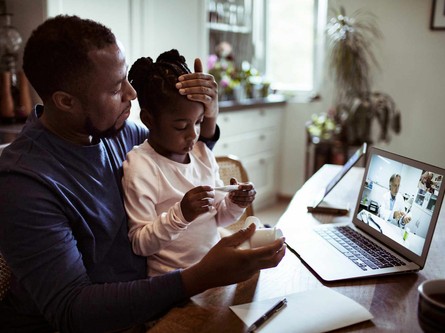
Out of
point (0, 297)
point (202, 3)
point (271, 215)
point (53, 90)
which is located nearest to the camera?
point (53, 90)

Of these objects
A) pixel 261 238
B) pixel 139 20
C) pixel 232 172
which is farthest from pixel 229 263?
pixel 139 20

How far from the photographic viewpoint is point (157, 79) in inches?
46.3

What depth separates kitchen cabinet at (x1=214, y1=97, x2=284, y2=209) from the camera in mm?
3682

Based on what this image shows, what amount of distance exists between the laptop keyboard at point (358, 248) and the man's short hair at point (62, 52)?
0.75m

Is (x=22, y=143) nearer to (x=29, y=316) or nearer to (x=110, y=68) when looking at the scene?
(x=110, y=68)

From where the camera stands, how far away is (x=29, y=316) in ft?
3.59

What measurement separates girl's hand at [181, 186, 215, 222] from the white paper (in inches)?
8.9

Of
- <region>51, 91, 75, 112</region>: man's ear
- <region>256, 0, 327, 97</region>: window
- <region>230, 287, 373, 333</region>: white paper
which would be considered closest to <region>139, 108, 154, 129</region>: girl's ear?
<region>51, 91, 75, 112</region>: man's ear

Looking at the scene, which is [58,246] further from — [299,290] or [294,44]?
[294,44]

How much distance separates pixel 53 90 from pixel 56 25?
0.14 meters

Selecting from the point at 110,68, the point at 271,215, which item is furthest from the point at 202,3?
the point at 110,68

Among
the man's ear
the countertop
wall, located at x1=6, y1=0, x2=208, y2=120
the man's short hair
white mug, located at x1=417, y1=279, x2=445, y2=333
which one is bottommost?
white mug, located at x1=417, y1=279, x2=445, y2=333

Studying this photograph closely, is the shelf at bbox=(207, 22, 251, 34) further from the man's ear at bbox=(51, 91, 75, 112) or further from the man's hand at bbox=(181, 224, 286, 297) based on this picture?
the man's hand at bbox=(181, 224, 286, 297)

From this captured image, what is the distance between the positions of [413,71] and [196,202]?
3.45 metres
